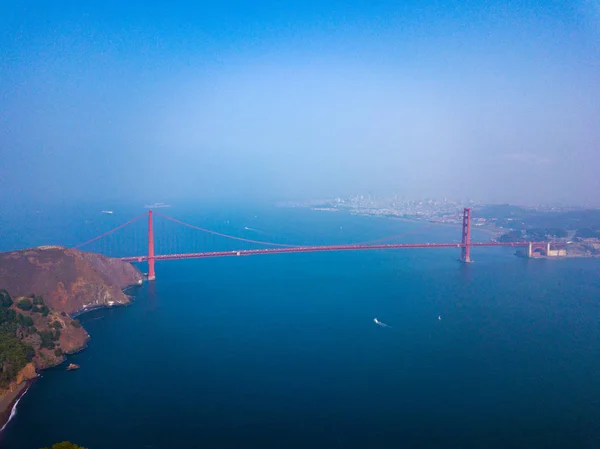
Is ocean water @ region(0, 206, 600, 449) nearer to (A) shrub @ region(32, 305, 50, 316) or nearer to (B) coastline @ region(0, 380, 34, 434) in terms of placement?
(B) coastline @ region(0, 380, 34, 434)

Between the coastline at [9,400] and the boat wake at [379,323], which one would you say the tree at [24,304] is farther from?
the boat wake at [379,323]

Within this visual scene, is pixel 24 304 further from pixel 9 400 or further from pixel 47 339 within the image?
pixel 9 400

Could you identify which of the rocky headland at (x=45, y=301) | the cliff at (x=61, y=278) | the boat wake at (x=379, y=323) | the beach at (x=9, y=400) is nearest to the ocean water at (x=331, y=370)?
the boat wake at (x=379, y=323)

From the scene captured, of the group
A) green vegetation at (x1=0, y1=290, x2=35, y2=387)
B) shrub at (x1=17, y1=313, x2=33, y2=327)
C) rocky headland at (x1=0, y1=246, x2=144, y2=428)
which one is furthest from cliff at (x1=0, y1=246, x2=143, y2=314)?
shrub at (x1=17, y1=313, x2=33, y2=327)

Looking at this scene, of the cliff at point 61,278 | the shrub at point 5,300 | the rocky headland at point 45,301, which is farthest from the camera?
the cliff at point 61,278

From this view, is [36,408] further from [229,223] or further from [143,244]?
[229,223]

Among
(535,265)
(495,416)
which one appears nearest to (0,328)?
(495,416)
